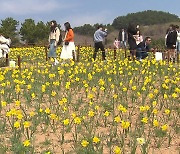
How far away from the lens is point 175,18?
95.5 metres

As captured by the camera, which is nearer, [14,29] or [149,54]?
[149,54]

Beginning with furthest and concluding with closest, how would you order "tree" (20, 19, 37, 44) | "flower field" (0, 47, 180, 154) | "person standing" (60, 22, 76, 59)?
"tree" (20, 19, 37, 44) < "person standing" (60, 22, 76, 59) < "flower field" (0, 47, 180, 154)

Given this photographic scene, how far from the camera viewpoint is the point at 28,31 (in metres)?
37.5

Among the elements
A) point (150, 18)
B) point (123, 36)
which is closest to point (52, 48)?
point (123, 36)

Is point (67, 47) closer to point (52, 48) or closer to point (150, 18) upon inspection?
point (52, 48)

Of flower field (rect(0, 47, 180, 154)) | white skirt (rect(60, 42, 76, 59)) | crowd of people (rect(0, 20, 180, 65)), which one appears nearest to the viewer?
flower field (rect(0, 47, 180, 154))

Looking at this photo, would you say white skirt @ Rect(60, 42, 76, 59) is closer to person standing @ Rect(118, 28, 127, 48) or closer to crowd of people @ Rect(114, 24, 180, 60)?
crowd of people @ Rect(114, 24, 180, 60)

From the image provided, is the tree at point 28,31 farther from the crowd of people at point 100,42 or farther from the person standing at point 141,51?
the person standing at point 141,51

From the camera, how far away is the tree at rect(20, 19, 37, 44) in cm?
3728

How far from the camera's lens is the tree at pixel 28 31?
37.3 meters

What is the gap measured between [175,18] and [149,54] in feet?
270

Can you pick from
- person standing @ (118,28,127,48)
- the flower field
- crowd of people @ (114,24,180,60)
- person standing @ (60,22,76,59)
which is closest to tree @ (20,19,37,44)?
person standing @ (118,28,127,48)

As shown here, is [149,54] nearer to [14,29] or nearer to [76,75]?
[76,75]

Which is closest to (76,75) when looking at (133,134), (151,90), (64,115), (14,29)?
(151,90)
